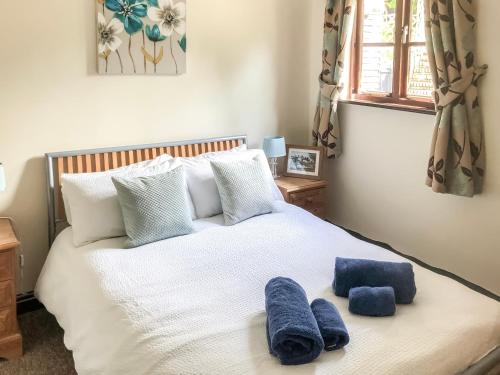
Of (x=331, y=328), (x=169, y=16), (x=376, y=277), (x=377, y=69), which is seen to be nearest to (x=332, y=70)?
(x=377, y=69)

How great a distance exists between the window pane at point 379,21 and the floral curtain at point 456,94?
52 cm

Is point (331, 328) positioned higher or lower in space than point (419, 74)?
lower

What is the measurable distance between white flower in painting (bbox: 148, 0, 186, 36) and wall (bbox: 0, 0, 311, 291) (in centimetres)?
9

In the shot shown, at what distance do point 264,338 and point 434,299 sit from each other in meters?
0.77

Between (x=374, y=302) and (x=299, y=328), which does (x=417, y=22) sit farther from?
(x=299, y=328)

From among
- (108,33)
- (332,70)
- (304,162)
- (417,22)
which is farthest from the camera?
(304,162)

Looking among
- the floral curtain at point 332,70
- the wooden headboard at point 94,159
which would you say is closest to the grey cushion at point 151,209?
the wooden headboard at point 94,159

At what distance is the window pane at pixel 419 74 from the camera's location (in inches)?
123

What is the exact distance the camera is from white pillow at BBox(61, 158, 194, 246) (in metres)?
2.56

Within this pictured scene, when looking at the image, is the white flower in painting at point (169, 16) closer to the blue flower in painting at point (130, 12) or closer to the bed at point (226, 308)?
the blue flower in painting at point (130, 12)

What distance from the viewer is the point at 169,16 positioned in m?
3.03

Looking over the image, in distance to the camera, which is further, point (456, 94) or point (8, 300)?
point (456, 94)

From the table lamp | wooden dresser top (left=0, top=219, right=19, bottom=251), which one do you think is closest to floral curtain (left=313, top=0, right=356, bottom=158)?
the table lamp

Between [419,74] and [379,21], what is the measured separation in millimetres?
535
